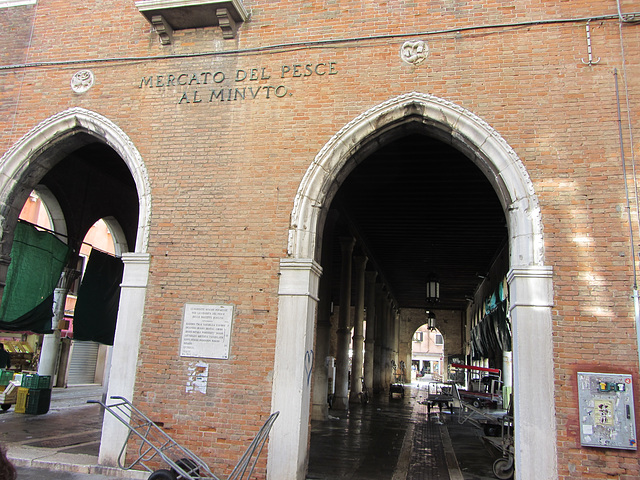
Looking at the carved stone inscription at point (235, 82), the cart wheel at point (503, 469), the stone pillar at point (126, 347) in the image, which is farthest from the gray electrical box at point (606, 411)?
the stone pillar at point (126, 347)

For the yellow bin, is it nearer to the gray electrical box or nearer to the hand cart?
the hand cart

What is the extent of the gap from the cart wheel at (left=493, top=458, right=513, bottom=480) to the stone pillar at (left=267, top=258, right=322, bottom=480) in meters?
2.74

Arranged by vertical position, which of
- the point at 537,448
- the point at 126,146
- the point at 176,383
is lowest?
the point at 537,448

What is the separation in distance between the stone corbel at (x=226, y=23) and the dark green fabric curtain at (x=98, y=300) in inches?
258

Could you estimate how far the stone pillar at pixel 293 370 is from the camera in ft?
20.6

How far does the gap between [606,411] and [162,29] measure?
26.5 ft

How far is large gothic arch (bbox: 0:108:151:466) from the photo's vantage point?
275 inches

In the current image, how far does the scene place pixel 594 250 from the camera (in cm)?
614

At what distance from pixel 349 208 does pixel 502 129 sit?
22.9 ft

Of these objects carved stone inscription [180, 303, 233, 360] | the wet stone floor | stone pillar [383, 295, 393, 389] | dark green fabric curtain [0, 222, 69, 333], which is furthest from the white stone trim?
stone pillar [383, 295, 393, 389]

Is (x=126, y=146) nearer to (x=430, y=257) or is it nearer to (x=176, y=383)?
(x=176, y=383)

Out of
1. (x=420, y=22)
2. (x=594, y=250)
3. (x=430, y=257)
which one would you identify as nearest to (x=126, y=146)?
(x=420, y=22)

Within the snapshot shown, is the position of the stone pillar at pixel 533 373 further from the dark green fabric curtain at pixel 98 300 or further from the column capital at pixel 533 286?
the dark green fabric curtain at pixel 98 300

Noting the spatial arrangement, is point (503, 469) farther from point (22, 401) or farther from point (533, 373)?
point (22, 401)
